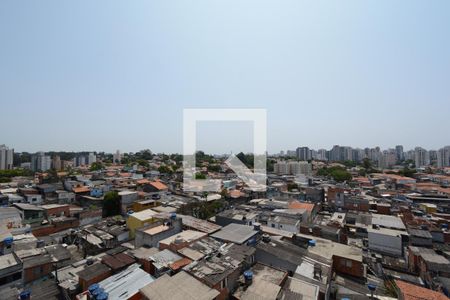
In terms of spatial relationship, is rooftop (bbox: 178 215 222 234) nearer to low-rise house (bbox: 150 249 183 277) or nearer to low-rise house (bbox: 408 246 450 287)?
low-rise house (bbox: 150 249 183 277)

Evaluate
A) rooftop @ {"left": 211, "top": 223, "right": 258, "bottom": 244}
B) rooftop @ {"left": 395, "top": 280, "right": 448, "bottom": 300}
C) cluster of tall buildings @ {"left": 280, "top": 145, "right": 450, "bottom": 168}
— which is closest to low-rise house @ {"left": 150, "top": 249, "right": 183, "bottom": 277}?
rooftop @ {"left": 211, "top": 223, "right": 258, "bottom": 244}

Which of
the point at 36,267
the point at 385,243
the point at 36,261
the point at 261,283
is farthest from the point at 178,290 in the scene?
the point at 385,243

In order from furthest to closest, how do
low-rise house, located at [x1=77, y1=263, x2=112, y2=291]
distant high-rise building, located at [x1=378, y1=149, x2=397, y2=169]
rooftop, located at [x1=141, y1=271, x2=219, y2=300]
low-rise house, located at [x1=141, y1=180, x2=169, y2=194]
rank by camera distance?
distant high-rise building, located at [x1=378, y1=149, x2=397, y2=169], low-rise house, located at [x1=141, y1=180, x2=169, y2=194], low-rise house, located at [x1=77, y1=263, x2=112, y2=291], rooftop, located at [x1=141, y1=271, x2=219, y2=300]

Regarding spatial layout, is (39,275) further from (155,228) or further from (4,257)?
(155,228)

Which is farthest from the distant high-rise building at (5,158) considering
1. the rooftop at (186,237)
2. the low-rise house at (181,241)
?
the low-rise house at (181,241)

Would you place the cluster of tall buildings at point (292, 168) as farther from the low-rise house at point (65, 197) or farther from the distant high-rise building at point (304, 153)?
the low-rise house at point (65, 197)

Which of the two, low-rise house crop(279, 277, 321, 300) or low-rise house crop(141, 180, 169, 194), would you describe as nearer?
low-rise house crop(279, 277, 321, 300)
